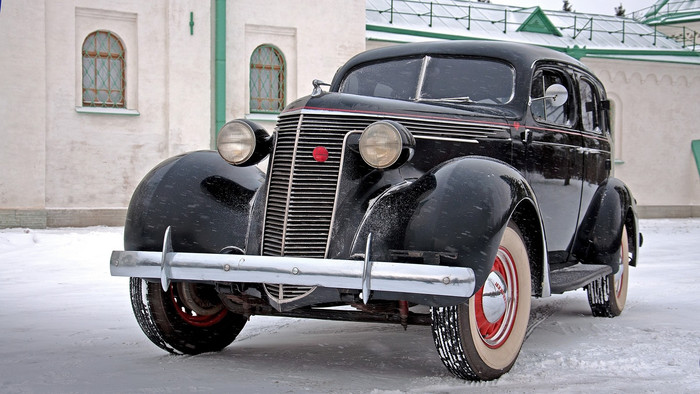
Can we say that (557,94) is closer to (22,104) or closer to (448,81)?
(448,81)

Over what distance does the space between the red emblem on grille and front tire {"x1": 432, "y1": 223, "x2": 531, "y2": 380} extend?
3.06 ft

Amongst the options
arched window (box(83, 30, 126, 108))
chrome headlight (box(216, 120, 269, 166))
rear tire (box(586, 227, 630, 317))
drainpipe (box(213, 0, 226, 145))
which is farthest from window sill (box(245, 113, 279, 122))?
chrome headlight (box(216, 120, 269, 166))

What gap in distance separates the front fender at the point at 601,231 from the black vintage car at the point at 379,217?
0.65 metres

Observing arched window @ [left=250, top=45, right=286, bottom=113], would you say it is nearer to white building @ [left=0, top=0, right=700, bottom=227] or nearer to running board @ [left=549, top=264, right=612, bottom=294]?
white building @ [left=0, top=0, right=700, bottom=227]

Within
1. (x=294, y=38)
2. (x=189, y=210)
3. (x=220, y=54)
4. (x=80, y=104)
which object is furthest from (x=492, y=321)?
(x=294, y=38)

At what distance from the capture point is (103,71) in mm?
16062

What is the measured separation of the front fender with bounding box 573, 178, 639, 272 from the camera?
20.0 ft

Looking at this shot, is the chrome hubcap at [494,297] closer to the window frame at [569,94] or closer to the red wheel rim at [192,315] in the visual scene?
the red wheel rim at [192,315]

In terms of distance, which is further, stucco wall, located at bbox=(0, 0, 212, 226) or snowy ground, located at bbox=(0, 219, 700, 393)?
stucco wall, located at bbox=(0, 0, 212, 226)

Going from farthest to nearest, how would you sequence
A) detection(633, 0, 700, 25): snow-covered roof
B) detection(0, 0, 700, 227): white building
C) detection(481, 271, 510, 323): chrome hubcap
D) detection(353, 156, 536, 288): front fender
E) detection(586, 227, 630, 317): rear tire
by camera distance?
1. detection(633, 0, 700, 25): snow-covered roof
2. detection(0, 0, 700, 227): white building
3. detection(586, 227, 630, 317): rear tire
4. detection(481, 271, 510, 323): chrome hubcap
5. detection(353, 156, 536, 288): front fender

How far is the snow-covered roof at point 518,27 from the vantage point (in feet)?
68.9

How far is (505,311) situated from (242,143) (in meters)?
1.65

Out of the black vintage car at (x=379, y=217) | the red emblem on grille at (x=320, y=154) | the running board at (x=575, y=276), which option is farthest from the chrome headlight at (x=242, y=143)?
the running board at (x=575, y=276)

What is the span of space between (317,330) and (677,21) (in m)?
24.5
